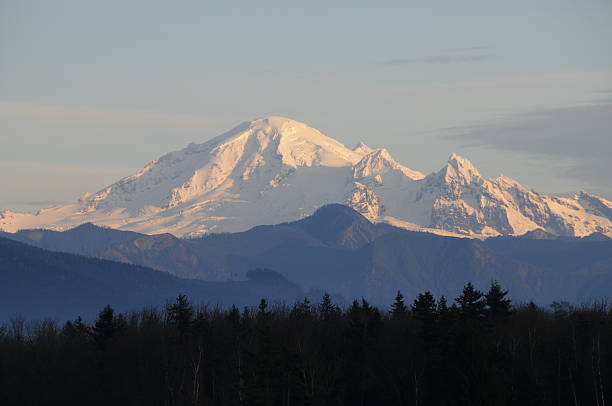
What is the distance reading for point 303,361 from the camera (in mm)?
106000

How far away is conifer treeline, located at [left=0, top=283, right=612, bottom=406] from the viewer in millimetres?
104688

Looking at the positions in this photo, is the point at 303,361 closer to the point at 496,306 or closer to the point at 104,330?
the point at 104,330

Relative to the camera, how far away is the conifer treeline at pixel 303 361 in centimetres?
10469

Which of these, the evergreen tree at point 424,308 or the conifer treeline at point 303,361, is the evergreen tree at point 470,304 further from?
the evergreen tree at point 424,308

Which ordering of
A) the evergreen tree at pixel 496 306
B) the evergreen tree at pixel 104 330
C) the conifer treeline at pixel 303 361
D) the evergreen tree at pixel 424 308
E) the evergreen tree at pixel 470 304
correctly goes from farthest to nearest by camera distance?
the evergreen tree at pixel 496 306 < the evergreen tree at pixel 104 330 < the evergreen tree at pixel 424 308 < the evergreen tree at pixel 470 304 < the conifer treeline at pixel 303 361

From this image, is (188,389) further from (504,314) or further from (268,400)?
(504,314)

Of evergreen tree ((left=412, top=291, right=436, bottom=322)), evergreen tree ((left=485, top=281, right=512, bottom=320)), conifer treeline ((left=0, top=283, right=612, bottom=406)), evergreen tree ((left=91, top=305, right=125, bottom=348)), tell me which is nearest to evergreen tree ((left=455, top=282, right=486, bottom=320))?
conifer treeline ((left=0, top=283, right=612, bottom=406))

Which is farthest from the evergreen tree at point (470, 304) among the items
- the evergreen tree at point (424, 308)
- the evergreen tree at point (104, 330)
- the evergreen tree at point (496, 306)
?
the evergreen tree at point (104, 330)

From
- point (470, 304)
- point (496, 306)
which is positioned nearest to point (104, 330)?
point (470, 304)

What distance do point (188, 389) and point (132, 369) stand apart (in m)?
9.19

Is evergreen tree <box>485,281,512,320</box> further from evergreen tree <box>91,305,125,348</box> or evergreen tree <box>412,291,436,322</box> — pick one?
evergreen tree <box>91,305,125,348</box>

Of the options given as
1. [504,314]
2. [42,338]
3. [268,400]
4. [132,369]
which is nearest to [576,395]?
[504,314]

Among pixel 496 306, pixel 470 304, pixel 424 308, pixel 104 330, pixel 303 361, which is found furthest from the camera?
pixel 496 306

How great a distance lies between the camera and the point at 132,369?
124000 mm
